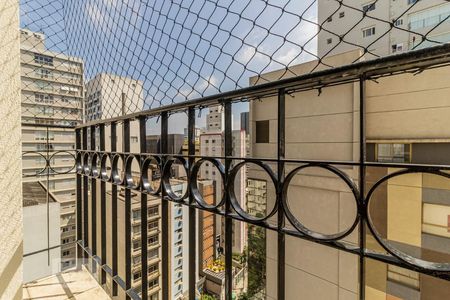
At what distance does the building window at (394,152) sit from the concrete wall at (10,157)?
265 centimetres

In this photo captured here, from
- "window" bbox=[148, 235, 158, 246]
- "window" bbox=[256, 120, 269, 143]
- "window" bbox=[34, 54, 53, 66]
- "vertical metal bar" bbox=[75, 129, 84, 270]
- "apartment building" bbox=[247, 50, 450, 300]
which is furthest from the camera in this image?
"window" bbox=[148, 235, 158, 246]

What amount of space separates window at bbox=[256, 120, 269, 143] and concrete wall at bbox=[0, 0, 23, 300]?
2409mm

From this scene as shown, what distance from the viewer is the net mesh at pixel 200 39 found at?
68cm

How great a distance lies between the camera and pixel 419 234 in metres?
2.31

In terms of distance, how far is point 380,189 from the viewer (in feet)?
5.40

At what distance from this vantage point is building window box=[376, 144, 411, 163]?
231 cm

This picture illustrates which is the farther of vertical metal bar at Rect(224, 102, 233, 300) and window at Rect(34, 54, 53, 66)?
window at Rect(34, 54, 53, 66)

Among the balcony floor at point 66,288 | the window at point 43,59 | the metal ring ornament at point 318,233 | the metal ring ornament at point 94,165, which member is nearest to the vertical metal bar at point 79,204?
the balcony floor at point 66,288

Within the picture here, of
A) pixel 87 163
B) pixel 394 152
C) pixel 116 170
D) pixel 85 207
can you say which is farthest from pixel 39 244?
pixel 394 152

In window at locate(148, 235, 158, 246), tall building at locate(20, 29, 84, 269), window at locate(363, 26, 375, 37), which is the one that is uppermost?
tall building at locate(20, 29, 84, 269)

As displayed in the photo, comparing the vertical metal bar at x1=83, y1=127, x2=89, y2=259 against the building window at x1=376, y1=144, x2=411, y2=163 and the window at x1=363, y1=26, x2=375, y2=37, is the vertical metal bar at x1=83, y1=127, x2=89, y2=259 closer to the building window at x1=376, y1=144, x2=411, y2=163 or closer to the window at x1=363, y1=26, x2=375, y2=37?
the window at x1=363, y1=26, x2=375, y2=37

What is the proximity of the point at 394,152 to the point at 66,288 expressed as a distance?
300 centimetres

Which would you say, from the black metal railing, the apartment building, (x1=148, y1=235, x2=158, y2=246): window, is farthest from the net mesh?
(x1=148, y1=235, x2=158, y2=246): window

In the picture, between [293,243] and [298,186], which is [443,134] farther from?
[293,243]
